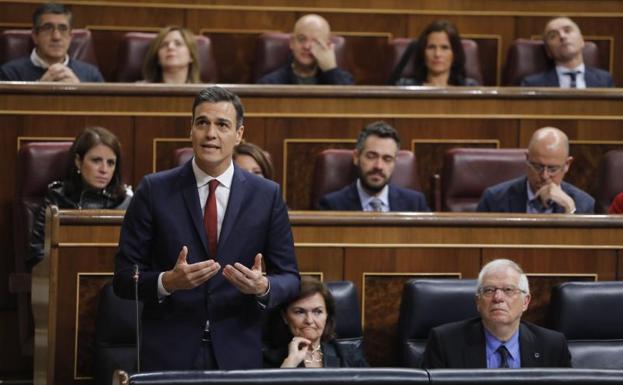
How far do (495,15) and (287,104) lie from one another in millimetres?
1011

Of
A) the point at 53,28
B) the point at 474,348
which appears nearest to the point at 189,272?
the point at 474,348

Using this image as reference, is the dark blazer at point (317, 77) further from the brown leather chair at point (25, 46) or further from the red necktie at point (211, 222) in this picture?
the red necktie at point (211, 222)

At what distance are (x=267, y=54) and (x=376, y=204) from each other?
2.95 feet

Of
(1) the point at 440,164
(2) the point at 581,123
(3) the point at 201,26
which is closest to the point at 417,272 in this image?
(1) the point at 440,164

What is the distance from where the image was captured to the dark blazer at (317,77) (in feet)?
11.2

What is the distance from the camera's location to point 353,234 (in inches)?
96.7

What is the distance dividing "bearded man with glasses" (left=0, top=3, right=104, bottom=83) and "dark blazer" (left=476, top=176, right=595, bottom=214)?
1.08m

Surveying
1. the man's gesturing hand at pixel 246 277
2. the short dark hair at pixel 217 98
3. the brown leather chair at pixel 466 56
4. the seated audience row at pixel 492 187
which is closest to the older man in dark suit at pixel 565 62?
the brown leather chair at pixel 466 56

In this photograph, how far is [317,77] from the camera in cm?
348

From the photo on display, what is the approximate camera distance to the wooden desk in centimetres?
233

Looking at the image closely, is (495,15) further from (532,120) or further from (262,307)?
(262,307)

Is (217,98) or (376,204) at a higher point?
(217,98)

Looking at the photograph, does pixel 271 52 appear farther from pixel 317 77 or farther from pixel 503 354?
pixel 503 354

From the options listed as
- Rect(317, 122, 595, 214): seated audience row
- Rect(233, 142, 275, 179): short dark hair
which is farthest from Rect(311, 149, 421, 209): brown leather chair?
Rect(233, 142, 275, 179): short dark hair
